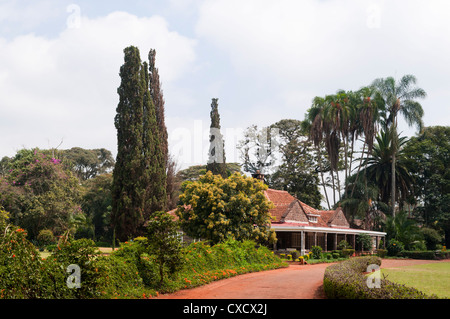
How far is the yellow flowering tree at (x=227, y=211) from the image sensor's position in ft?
73.9

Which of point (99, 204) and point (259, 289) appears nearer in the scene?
point (259, 289)

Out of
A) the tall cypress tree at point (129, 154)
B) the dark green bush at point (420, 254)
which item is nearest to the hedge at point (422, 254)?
the dark green bush at point (420, 254)

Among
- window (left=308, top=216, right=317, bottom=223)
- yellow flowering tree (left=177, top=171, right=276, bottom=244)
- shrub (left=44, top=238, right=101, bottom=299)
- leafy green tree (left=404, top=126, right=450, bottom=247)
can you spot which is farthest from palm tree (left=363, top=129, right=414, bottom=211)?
shrub (left=44, top=238, right=101, bottom=299)

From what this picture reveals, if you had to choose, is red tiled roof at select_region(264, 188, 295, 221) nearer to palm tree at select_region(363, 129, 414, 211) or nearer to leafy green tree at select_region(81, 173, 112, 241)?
palm tree at select_region(363, 129, 414, 211)

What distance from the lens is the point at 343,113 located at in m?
43.7

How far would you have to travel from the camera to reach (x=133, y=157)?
3241cm

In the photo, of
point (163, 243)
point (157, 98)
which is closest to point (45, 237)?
point (157, 98)

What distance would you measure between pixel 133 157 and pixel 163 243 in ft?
67.2

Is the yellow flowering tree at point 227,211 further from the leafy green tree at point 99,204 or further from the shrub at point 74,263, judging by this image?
the leafy green tree at point 99,204

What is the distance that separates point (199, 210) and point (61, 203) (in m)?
18.4

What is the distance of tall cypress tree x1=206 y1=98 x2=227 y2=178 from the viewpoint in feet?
144

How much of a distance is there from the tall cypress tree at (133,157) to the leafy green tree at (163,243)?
782 inches

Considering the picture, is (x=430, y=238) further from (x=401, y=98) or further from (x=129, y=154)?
(x=129, y=154)
